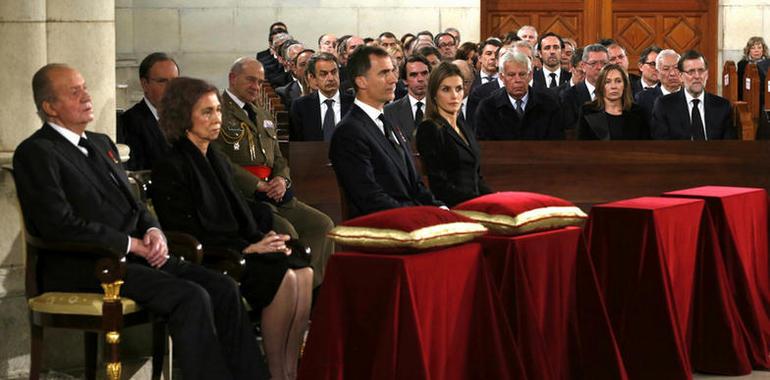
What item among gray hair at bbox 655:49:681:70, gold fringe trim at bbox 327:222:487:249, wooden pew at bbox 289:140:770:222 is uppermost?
gray hair at bbox 655:49:681:70

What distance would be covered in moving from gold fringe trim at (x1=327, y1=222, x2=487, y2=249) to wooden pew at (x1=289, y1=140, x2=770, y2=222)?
331cm

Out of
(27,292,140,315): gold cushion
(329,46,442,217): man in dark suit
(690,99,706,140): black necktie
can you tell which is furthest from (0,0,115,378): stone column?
(690,99,706,140): black necktie

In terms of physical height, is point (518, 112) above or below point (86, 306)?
above

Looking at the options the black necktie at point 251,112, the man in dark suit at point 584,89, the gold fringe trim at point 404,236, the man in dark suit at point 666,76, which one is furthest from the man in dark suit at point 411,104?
the gold fringe trim at point 404,236

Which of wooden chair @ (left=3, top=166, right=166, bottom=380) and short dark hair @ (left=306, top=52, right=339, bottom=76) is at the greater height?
short dark hair @ (left=306, top=52, right=339, bottom=76)

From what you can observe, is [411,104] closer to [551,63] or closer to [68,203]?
[551,63]

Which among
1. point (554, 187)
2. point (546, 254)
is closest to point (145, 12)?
point (554, 187)

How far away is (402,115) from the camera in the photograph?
8.34 m

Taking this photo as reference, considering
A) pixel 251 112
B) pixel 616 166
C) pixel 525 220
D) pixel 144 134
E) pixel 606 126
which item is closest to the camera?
pixel 525 220

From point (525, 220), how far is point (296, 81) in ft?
20.4

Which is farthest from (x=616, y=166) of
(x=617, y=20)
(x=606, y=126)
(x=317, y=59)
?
(x=617, y=20)

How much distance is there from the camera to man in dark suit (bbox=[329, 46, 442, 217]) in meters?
5.20

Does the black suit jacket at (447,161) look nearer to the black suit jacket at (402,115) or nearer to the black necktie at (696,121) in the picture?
the black suit jacket at (402,115)

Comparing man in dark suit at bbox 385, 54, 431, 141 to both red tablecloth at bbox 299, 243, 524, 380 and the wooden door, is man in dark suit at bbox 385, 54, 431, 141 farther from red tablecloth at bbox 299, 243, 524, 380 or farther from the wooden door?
the wooden door
